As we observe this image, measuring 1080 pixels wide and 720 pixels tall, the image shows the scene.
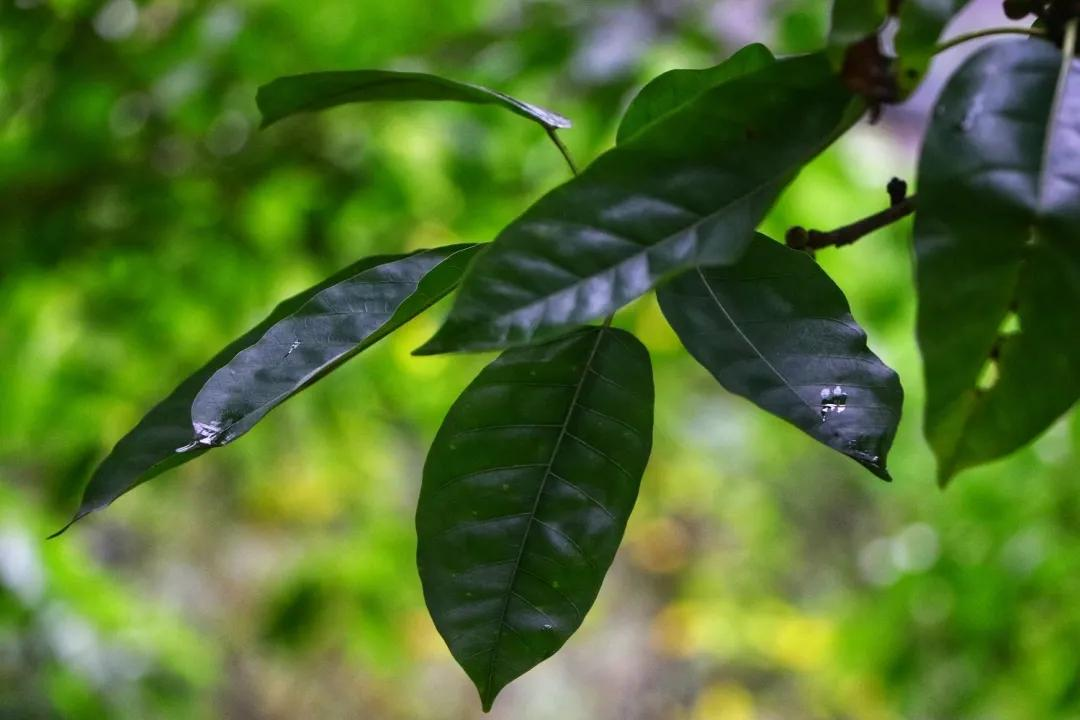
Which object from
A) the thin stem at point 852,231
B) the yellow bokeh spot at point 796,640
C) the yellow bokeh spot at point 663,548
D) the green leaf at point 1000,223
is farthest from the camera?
the yellow bokeh spot at point 663,548

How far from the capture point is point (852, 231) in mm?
408

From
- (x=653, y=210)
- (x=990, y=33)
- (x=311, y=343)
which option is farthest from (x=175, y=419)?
(x=990, y=33)

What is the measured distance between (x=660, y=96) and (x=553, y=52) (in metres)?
0.81

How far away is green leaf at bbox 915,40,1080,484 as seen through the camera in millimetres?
295

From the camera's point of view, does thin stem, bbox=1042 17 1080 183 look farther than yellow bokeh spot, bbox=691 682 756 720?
No

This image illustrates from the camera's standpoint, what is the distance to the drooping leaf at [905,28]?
32cm

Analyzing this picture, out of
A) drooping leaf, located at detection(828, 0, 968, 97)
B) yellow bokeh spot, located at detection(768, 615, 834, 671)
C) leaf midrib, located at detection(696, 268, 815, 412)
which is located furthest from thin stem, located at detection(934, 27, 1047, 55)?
yellow bokeh spot, located at detection(768, 615, 834, 671)

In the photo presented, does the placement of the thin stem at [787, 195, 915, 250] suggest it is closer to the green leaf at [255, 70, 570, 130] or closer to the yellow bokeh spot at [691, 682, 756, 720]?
the green leaf at [255, 70, 570, 130]

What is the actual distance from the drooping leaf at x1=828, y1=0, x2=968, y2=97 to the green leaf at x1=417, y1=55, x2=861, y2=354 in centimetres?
2

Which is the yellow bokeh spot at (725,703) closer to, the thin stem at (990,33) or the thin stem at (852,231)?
the thin stem at (852,231)

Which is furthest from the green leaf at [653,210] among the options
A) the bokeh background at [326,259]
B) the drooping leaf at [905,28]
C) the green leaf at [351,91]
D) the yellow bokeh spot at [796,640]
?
the yellow bokeh spot at [796,640]

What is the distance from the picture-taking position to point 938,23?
12.6 inches

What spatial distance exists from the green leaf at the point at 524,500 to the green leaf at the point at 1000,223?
13 centimetres

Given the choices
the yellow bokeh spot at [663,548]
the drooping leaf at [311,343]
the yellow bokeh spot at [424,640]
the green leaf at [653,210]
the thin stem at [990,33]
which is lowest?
the yellow bokeh spot at [663,548]
